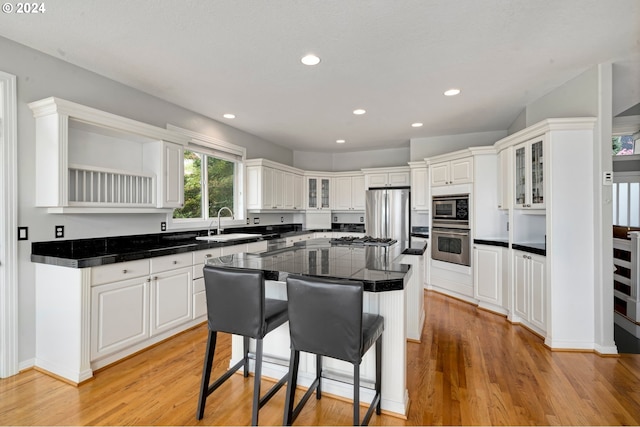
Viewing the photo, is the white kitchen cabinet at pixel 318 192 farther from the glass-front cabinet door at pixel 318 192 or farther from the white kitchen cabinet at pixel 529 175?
the white kitchen cabinet at pixel 529 175

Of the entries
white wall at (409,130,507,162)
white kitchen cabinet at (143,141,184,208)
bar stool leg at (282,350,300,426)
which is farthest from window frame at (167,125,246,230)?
white wall at (409,130,507,162)

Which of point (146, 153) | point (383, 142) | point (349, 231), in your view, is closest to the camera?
point (146, 153)

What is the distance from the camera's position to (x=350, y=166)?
6.97m

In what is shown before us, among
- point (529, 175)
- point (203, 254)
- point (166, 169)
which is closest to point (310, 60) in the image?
point (166, 169)

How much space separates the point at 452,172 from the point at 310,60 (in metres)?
2.95

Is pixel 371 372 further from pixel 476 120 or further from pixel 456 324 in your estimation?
pixel 476 120

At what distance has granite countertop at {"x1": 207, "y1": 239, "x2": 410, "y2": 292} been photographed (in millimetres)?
1745

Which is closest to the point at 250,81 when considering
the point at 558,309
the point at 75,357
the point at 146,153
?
the point at 146,153

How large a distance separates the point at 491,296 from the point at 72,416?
4279mm

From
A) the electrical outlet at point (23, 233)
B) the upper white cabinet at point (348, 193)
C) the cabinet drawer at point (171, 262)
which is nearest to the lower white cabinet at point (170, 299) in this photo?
the cabinet drawer at point (171, 262)

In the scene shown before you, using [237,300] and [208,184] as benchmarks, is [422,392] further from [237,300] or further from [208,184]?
[208,184]

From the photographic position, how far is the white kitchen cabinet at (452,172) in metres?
4.41

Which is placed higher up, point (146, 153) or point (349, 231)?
point (146, 153)

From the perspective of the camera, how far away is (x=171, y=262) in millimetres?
3045
